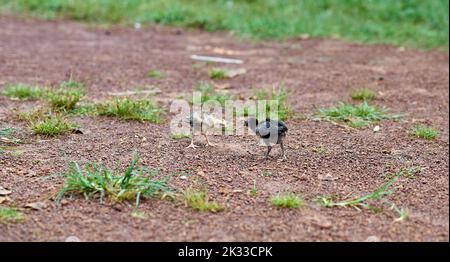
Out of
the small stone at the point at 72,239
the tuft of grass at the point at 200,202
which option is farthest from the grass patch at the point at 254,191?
the small stone at the point at 72,239

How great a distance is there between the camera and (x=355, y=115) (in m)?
5.58

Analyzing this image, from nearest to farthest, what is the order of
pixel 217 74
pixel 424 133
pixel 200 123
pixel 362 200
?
pixel 362 200
pixel 200 123
pixel 424 133
pixel 217 74

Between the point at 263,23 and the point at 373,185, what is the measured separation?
21.2 ft

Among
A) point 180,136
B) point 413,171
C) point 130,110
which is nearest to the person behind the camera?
point 413,171

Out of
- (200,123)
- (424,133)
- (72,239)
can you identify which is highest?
(200,123)

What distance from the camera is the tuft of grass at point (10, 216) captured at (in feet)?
10.7

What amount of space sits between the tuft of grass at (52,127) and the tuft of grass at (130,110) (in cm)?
52

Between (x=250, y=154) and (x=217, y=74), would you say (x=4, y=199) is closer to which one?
(x=250, y=154)

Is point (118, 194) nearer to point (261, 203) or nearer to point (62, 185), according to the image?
point (62, 185)

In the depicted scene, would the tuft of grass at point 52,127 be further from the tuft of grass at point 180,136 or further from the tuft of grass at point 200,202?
the tuft of grass at point 200,202

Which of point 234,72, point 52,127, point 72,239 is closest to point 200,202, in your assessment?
point 72,239

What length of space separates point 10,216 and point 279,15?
25.9 ft

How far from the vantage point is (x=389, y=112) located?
5863mm
